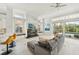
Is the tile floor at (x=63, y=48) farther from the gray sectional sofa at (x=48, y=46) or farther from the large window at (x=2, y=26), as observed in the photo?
the large window at (x=2, y=26)

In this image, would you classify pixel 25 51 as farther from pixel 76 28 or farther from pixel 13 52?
pixel 76 28

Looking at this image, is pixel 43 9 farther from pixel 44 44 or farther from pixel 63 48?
pixel 63 48

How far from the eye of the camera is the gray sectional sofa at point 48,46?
2.71m

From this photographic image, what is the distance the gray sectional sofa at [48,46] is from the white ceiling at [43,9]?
→ 52cm

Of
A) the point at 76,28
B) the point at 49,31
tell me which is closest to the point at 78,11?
the point at 76,28

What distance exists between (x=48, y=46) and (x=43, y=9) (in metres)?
0.79

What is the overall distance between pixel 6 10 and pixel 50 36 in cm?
106

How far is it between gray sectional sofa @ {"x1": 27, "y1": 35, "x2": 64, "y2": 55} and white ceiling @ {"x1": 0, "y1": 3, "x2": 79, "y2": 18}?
0.52 m

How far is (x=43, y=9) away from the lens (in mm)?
2754

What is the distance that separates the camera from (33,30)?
2.79 m

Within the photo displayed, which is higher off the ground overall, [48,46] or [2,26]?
[2,26]

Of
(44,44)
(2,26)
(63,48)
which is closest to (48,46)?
(44,44)

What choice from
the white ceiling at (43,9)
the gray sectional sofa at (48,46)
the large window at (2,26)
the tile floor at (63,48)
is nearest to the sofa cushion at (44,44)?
the gray sectional sofa at (48,46)

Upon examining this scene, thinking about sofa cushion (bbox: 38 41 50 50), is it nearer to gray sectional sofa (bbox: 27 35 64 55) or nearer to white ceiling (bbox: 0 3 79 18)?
gray sectional sofa (bbox: 27 35 64 55)
